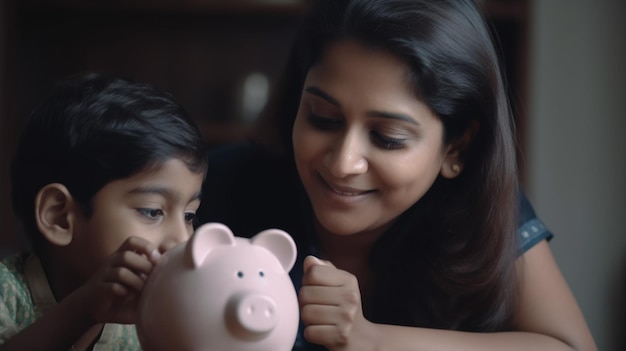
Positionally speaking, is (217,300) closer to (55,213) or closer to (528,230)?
(55,213)

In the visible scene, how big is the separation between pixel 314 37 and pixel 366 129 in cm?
21

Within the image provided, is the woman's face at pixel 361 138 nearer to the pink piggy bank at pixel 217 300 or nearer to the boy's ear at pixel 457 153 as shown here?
the boy's ear at pixel 457 153

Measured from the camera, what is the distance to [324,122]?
3.98 ft

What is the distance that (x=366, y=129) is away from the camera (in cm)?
117

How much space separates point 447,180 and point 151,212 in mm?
562

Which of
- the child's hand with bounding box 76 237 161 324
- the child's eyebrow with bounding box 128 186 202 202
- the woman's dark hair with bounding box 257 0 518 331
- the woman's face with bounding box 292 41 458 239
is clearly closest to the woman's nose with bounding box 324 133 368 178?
the woman's face with bounding box 292 41 458 239

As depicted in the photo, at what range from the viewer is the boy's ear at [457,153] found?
4.34 ft

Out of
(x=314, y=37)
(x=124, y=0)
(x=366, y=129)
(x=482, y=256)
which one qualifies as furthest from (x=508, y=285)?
(x=124, y=0)

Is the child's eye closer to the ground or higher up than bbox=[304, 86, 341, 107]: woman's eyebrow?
closer to the ground

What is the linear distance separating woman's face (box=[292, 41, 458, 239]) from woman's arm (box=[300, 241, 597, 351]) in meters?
0.20

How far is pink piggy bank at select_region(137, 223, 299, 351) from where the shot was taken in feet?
2.58

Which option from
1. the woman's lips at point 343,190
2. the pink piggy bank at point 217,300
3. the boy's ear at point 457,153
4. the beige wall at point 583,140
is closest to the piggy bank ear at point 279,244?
the pink piggy bank at point 217,300

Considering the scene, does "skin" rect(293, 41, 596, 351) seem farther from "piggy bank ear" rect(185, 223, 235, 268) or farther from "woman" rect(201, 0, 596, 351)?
"piggy bank ear" rect(185, 223, 235, 268)

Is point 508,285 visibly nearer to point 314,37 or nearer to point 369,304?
point 369,304
